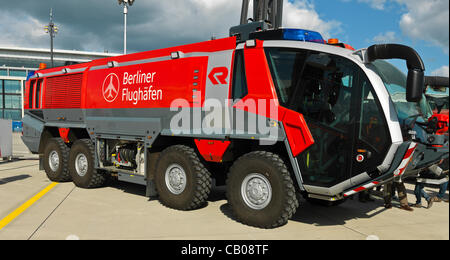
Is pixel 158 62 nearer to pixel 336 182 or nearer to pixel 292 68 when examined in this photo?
pixel 292 68

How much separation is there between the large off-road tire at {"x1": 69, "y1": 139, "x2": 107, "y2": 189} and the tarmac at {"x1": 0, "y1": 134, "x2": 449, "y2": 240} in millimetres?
344

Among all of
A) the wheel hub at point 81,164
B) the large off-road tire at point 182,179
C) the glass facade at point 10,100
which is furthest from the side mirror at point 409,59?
the glass facade at point 10,100

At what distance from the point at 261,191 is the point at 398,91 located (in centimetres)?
234

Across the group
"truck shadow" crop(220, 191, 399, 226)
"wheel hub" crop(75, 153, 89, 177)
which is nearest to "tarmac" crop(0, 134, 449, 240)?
"truck shadow" crop(220, 191, 399, 226)

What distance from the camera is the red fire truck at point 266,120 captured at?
454cm

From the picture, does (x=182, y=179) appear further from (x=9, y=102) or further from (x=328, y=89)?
(x=9, y=102)

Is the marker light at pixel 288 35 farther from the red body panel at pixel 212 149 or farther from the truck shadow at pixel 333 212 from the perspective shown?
the truck shadow at pixel 333 212

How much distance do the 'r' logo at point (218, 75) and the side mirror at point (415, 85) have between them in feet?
8.43

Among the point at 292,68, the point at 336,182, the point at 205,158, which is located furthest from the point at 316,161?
the point at 205,158

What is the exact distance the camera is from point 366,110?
4531 millimetres

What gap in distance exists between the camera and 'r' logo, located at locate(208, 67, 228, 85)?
5.55m

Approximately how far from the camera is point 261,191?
203 inches

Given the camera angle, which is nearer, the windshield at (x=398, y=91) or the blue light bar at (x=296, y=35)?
the windshield at (x=398, y=91)

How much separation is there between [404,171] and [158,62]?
14.7 feet
